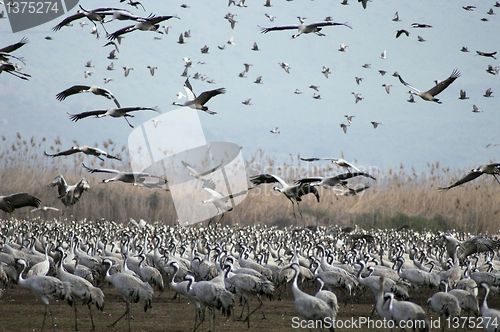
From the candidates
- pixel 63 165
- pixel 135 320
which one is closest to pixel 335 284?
pixel 135 320

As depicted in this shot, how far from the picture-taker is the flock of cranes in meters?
12.7

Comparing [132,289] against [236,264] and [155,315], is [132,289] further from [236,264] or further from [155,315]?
[236,264]

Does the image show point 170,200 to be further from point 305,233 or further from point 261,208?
point 305,233

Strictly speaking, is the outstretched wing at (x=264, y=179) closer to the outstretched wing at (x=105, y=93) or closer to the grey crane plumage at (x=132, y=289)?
the outstretched wing at (x=105, y=93)

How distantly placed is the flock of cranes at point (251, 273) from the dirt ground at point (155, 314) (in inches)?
4.6

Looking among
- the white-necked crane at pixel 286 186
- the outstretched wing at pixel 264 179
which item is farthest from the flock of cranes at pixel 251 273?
the outstretched wing at pixel 264 179

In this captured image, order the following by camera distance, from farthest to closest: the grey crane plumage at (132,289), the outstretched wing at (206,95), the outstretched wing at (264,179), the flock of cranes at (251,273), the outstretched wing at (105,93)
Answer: the outstretched wing at (264,179) → the outstretched wing at (206,95) → the outstretched wing at (105,93) → the grey crane plumage at (132,289) → the flock of cranes at (251,273)

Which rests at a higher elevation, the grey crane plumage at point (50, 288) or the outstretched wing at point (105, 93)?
the outstretched wing at point (105, 93)

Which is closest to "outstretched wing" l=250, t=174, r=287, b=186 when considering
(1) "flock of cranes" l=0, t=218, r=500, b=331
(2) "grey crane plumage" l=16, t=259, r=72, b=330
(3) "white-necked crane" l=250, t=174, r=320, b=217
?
(3) "white-necked crane" l=250, t=174, r=320, b=217

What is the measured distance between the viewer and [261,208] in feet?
99.1

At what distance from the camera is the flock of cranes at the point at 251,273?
1273 cm

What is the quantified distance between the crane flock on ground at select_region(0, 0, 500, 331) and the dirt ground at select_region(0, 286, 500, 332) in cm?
15

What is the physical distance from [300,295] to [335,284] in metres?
3.46

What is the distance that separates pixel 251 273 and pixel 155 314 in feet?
5.17
